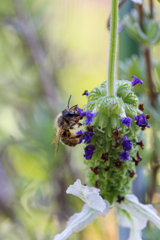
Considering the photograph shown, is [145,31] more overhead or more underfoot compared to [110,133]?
more overhead

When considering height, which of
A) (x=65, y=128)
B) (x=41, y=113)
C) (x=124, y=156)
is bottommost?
(x=124, y=156)

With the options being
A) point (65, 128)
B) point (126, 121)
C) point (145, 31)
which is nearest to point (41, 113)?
point (65, 128)

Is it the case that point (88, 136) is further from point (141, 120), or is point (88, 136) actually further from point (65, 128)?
point (65, 128)

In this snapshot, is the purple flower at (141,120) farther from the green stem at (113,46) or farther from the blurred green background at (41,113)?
the blurred green background at (41,113)

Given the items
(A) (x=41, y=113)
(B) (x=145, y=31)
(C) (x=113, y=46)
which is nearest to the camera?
(C) (x=113, y=46)

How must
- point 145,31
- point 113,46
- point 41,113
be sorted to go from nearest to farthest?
point 113,46 < point 145,31 < point 41,113

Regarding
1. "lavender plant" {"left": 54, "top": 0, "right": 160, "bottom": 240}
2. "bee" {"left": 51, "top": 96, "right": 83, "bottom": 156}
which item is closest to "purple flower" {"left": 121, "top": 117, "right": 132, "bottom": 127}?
"lavender plant" {"left": 54, "top": 0, "right": 160, "bottom": 240}

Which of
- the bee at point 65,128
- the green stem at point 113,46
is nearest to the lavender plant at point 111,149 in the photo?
the green stem at point 113,46
